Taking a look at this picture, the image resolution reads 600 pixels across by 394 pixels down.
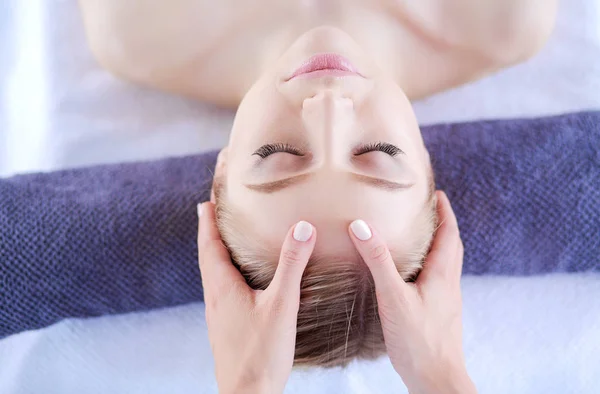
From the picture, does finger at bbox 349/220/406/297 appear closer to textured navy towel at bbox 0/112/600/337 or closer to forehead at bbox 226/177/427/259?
forehead at bbox 226/177/427/259

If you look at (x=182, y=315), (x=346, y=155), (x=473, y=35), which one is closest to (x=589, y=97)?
(x=473, y=35)

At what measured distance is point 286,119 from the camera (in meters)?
0.78

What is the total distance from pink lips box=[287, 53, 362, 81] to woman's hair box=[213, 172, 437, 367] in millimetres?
244

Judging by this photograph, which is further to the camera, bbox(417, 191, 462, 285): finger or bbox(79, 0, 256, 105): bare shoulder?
bbox(79, 0, 256, 105): bare shoulder

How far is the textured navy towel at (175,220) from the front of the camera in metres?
0.96

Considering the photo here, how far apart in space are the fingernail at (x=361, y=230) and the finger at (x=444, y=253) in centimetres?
15

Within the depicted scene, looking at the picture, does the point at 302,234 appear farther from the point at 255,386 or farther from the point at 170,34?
the point at 170,34

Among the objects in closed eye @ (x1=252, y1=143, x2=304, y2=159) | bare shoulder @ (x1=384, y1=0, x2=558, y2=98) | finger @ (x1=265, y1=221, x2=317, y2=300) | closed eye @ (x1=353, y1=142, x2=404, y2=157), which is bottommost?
finger @ (x1=265, y1=221, x2=317, y2=300)

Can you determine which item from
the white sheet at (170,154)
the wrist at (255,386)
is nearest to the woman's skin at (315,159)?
the wrist at (255,386)

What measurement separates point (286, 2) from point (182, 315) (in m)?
0.68

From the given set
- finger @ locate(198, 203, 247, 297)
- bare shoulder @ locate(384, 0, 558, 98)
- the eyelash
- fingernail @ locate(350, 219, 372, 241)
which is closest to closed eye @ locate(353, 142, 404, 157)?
the eyelash

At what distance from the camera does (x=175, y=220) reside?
98cm

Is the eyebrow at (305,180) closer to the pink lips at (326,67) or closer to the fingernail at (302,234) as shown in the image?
the fingernail at (302,234)

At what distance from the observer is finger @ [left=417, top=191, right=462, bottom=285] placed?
77cm
